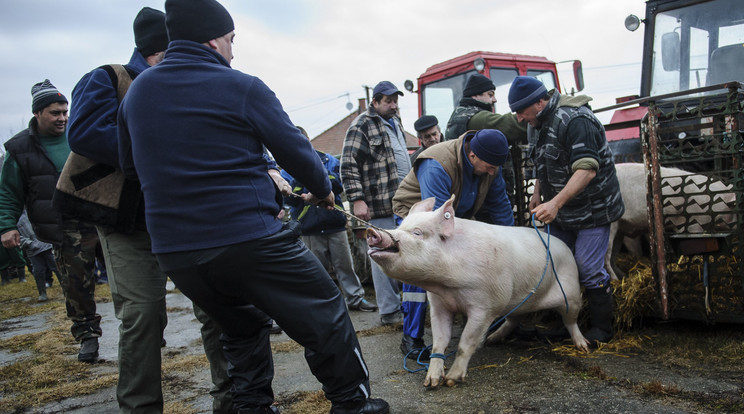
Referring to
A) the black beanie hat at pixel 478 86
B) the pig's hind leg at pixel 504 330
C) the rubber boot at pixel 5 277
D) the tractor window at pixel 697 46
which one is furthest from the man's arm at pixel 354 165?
the rubber boot at pixel 5 277

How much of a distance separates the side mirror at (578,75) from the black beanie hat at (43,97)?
22.0 feet

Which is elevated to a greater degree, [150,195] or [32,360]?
[150,195]

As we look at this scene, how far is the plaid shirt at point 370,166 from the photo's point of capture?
5.13m

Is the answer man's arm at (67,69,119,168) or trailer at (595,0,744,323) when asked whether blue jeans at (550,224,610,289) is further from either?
man's arm at (67,69,119,168)

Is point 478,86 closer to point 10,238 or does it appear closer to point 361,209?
point 361,209

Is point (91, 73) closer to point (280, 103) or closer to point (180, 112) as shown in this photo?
point (180, 112)

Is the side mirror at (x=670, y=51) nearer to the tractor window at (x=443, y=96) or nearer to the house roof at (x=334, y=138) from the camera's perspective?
the tractor window at (x=443, y=96)

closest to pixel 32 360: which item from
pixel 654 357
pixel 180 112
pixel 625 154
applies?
pixel 180 112

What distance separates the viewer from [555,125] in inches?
153

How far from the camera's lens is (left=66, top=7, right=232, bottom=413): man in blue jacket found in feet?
8.24

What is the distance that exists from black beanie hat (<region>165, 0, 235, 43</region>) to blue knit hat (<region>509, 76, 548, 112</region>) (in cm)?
232

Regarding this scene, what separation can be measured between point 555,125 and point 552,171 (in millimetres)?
342

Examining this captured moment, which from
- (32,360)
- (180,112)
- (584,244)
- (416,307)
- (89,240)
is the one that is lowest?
(32,360)

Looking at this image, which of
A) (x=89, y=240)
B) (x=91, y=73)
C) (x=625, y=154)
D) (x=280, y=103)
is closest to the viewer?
(x=280, y=103)
